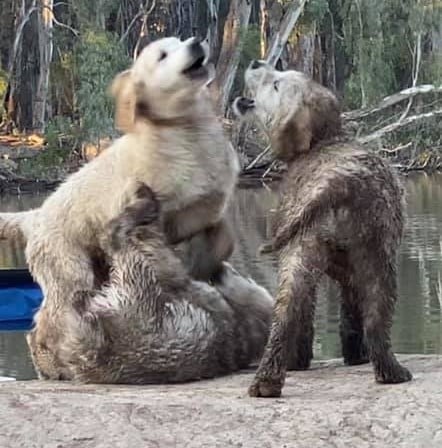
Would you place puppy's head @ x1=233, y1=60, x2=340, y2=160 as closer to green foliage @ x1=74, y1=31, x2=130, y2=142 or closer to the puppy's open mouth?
the puppy's open mouth

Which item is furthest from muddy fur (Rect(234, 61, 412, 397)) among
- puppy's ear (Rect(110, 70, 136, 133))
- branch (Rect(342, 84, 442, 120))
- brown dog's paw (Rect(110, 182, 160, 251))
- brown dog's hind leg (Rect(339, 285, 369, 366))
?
branch (Rect(342, 84, 442, 120))

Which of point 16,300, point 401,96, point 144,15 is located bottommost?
point 16,300

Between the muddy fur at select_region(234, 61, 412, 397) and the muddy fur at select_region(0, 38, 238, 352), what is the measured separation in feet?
1.51

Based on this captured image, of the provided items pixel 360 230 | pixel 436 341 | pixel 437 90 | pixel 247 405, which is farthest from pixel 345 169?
pixel 437 90

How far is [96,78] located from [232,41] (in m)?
4.26

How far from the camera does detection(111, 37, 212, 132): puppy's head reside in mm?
5906

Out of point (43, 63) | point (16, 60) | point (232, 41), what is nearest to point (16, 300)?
point (232, 41)

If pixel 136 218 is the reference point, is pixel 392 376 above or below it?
below

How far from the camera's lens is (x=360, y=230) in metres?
5.25

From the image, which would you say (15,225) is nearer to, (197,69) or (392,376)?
(197,69)

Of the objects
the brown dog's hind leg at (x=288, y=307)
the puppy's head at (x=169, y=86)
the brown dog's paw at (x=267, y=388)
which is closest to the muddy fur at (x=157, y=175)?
the puppy's head at (x=169, y=86)

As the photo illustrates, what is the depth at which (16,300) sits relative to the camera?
31.9 ft

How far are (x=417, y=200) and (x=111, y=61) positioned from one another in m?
11.9

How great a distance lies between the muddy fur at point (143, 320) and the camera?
5.69 meters
